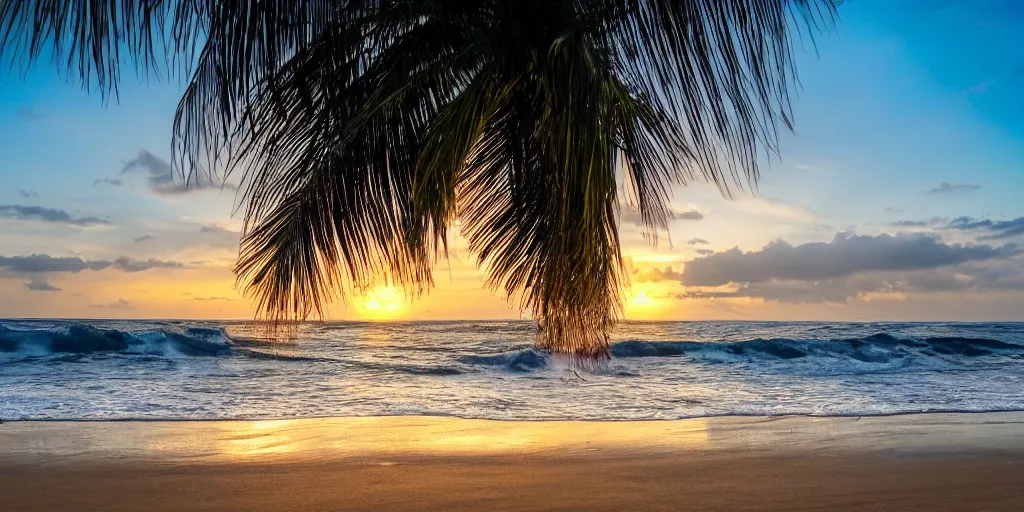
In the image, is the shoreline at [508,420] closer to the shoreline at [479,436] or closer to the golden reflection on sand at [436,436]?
the shoreline at [479,436]

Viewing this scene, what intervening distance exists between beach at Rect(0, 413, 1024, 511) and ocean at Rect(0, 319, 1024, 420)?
2.44 feet

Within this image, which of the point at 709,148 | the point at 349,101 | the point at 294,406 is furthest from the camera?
the point at 294,406

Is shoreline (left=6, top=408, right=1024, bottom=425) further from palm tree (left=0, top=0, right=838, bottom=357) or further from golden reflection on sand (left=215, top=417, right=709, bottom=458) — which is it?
palm tree (left=0, top=0, right=838, bottom=357)

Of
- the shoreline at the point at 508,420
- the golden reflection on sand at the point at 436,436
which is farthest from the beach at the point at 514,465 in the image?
the shoreline at the point at 508,420

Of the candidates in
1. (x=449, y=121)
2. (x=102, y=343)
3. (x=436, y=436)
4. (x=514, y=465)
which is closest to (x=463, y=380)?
(x=436, y=436)

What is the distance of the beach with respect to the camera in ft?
13.8

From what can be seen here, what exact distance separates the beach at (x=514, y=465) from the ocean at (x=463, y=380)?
2.44ft

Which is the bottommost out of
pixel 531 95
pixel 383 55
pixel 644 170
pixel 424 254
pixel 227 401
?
pixel 227 401

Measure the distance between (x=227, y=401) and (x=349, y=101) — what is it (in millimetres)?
7317

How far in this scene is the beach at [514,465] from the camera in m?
4.20

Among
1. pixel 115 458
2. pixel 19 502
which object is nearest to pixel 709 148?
pixel 19 502

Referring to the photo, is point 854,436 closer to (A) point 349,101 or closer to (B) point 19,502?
(A) point 349,101

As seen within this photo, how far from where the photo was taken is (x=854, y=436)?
269 inches

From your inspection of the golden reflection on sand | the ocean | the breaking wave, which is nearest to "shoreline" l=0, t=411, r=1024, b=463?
the golden reflection on sand
